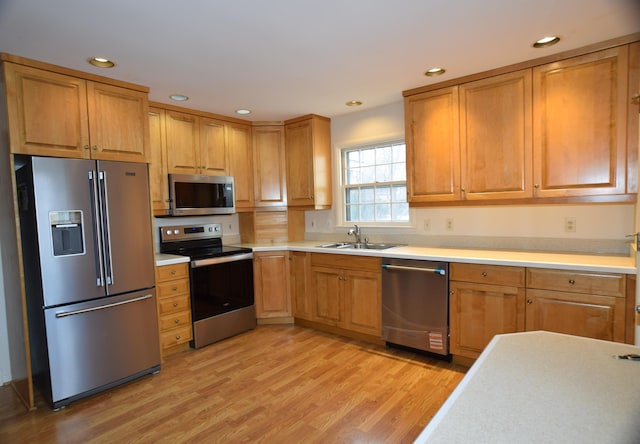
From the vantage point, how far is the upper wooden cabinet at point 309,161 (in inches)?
153

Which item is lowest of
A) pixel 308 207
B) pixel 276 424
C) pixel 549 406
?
pixel 276 424

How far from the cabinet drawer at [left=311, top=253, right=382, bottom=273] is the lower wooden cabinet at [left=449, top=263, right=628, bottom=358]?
68 centimetres

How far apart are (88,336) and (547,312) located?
3108 millimetres

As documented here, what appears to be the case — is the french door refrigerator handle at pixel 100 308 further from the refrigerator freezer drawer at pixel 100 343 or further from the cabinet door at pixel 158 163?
the cabinet door at pixel 158 163

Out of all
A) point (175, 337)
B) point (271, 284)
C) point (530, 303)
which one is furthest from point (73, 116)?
point (530, 303)

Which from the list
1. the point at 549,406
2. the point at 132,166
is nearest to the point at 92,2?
the point at 132,166

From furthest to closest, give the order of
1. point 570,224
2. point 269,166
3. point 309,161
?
point 269,166
point 309,161
point 570,224

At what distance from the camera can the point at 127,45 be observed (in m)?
2.15

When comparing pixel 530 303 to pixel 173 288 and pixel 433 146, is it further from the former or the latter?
pixel 173 288

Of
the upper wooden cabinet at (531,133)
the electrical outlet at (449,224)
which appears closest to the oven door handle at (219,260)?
the upper wooden cabinet at (531,133)

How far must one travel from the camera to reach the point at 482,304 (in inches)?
102

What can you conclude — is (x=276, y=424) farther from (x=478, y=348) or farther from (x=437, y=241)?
(x=437, y=241)

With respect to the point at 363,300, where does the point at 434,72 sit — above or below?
above

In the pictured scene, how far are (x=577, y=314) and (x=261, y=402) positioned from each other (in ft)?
6.93
